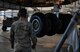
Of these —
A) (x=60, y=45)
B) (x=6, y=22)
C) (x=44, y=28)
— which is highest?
(x=60, y=45)

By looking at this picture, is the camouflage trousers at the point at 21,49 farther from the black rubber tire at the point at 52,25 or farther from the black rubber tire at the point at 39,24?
the black rubber tire at the point at 52,25

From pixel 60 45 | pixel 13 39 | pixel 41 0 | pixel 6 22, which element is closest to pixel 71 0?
pixel 41 0

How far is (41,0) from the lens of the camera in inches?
516

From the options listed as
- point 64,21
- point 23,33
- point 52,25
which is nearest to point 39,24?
point 52,25

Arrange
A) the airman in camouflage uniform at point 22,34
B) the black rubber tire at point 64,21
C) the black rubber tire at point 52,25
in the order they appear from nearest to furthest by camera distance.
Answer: the airman in camouflage uniform at point 22,34, the black rubber tire at point 52,25, the black rubber tire at point 64,21

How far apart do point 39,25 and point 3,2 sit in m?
1.76

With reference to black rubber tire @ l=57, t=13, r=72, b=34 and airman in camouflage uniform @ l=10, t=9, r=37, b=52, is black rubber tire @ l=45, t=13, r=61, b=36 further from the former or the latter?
airman in camouflage uniform @ l=10, t=9, r=37, b=52

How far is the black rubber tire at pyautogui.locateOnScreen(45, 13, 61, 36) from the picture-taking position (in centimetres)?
1261

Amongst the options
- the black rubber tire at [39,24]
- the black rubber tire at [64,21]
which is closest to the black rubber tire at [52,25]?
the black rubber tire at [39,24]

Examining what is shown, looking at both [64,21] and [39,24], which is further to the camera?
[64,21]

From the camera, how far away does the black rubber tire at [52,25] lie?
12609mm

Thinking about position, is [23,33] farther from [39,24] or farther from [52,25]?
[52,25]

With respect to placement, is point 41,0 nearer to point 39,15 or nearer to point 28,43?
point 39,15

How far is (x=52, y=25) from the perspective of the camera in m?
13.0
